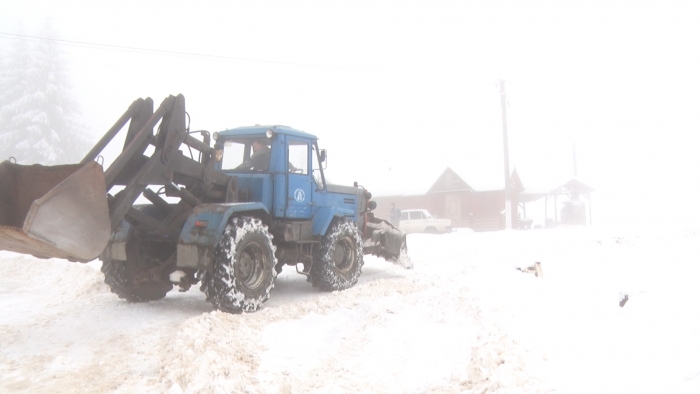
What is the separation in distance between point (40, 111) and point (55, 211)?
1310 inches

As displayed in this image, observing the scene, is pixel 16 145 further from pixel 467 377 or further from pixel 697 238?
pixel 697 238

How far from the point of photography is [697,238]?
21703 millimetres

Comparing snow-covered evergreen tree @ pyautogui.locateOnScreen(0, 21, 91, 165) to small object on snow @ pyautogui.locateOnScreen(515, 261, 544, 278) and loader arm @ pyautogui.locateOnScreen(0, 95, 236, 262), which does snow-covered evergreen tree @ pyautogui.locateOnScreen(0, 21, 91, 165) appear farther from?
small object on snow @ pyautogui.locateOnScreen(515, 261, 544, 278)

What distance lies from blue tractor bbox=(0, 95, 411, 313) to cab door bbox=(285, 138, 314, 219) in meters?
0.02

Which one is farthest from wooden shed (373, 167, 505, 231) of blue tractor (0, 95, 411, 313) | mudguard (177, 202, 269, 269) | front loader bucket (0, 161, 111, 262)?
front loader bucket (0, 161, 111, 262)

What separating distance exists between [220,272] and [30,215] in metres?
2.49

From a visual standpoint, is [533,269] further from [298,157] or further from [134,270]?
[134,270]

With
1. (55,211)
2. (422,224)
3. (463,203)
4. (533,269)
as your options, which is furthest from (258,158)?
(463,203)

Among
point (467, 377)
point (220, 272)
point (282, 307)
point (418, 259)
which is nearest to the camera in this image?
point (467, 377)

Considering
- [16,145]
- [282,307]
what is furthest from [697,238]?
[16,145]

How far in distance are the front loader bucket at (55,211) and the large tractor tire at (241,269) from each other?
173 cm

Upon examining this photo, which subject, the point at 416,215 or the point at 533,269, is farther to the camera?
the point at 416,215

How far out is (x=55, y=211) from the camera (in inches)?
173

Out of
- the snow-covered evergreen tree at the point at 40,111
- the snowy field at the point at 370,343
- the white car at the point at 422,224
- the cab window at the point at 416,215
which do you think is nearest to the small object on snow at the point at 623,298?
the snowy field at the point at 370,343
